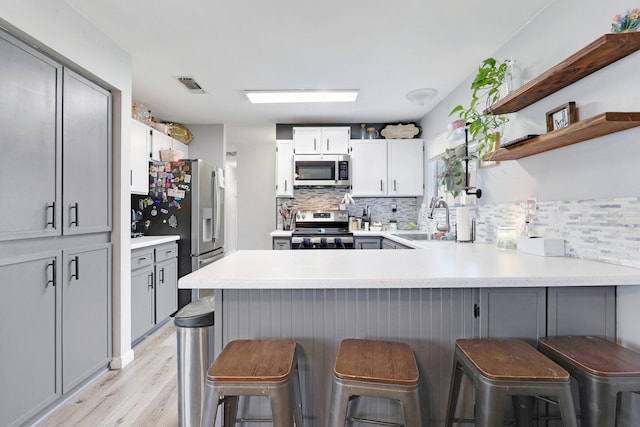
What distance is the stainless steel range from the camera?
154 inches

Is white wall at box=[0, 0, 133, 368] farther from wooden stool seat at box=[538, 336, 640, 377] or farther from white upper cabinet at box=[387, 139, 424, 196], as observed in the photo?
white upper cabinet at box=[387, 139, 424, 196]

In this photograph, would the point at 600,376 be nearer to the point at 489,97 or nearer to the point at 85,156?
the point at 489,97

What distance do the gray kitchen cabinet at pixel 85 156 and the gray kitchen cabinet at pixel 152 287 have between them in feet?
2.15

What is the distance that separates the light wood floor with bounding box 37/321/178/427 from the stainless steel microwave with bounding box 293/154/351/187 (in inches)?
99.6

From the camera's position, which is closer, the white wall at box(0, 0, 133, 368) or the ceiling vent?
the white wall at box(0, 0, 133, 368)

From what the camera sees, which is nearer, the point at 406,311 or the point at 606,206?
the point at 406,311

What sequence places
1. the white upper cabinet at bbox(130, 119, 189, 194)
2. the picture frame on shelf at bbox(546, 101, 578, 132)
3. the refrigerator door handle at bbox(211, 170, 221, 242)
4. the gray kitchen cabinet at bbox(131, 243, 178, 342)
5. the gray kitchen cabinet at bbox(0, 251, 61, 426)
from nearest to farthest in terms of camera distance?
the gray kitchen cabinet at bbox(0, 251, 61, 426) < the picture frame on shelf at bbox(546, 101, 578, 132) < the gray kitchen cabinet at bbox(131, 243, 178, 342) < the white upper cabinet at bbox(130, 119, 189, 194) < the refrigerator door handle at bbox(211, 170, 221, 242)

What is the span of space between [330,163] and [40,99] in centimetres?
304

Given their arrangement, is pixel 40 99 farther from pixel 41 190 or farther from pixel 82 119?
pixel 41 190

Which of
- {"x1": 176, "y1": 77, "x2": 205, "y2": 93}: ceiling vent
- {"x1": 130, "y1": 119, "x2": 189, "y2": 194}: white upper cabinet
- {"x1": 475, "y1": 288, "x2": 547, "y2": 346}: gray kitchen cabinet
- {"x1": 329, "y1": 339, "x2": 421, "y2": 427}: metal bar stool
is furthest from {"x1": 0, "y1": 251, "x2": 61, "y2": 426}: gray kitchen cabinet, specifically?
{"x1": 475, "y1": 288, "x2": 547, "y2": 346}: gray kitchen cabinet

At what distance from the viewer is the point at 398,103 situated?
149 inches

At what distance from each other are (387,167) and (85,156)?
3317 millimetres

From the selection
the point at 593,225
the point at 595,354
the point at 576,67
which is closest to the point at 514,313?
the point at 595,354

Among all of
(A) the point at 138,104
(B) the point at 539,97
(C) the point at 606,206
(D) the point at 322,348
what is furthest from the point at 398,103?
(D) the point at 322,348
